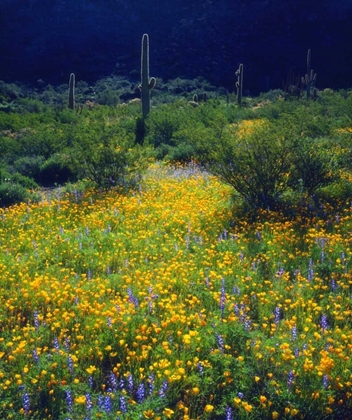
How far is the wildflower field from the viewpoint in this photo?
11.8 feet

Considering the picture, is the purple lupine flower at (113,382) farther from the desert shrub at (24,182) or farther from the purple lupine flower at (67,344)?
the desert shrub at (24,182)

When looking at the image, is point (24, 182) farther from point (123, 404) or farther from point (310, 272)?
point (123, 404)

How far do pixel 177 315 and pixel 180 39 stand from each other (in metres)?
42.2

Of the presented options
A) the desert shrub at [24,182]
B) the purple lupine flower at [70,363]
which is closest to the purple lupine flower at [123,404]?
the purple lupine flower at [70,363]

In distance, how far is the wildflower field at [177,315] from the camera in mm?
3604

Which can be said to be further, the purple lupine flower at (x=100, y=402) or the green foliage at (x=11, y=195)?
the green foliage at (x=11, y=195)

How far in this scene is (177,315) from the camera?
429 centimetres

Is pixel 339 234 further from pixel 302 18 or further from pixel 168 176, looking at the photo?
pixel 302 18

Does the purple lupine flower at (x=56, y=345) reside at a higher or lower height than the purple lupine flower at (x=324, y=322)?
lower

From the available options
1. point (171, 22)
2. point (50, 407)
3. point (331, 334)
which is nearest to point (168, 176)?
point (331, 334)

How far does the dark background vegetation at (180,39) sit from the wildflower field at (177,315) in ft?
113

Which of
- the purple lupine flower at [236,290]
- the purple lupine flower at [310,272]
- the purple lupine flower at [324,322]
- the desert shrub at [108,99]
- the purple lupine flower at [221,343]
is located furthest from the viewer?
the desert shrub at [108,99]

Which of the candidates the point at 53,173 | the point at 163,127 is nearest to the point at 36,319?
the point at 53,173

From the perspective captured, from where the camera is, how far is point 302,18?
45.2 m
